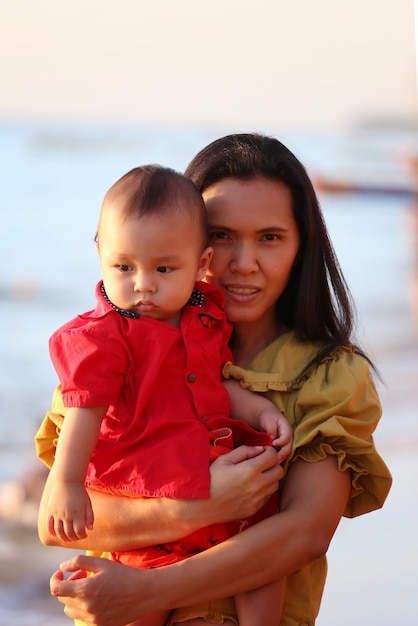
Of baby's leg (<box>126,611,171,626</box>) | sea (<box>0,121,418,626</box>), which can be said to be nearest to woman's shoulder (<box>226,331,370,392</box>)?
baby's leg (<box>126,611,171,626</box>)

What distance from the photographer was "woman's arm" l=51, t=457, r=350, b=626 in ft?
5.61

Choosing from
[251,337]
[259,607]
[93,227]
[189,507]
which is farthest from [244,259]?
[93,227]

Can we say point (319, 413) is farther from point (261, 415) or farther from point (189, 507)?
point (189, 507)

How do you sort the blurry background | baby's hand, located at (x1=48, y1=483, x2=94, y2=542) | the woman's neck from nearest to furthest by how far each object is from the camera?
baby's hand, located at (x1=48, y1=483, x2=94, y2=542) → the woman's neck → the blurry background

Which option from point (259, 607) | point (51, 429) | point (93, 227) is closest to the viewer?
point (259, 607)

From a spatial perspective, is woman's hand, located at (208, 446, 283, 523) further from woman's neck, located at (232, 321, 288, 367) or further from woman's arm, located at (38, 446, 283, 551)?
woman's neck, located at (232, 321, 288, 367)

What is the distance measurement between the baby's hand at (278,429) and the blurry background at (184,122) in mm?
3781

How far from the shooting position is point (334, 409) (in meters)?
1.82

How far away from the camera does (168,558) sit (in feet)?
5.85

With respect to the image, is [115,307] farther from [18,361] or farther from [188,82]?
[188,82]

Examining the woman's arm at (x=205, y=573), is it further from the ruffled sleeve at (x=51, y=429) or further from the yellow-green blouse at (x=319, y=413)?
the ruffled sleeve at (x=51, y=429)

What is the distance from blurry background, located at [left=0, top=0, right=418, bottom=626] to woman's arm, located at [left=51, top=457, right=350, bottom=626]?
12.4 feet

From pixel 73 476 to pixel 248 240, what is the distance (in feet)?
1.76

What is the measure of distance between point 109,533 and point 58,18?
554 cm
